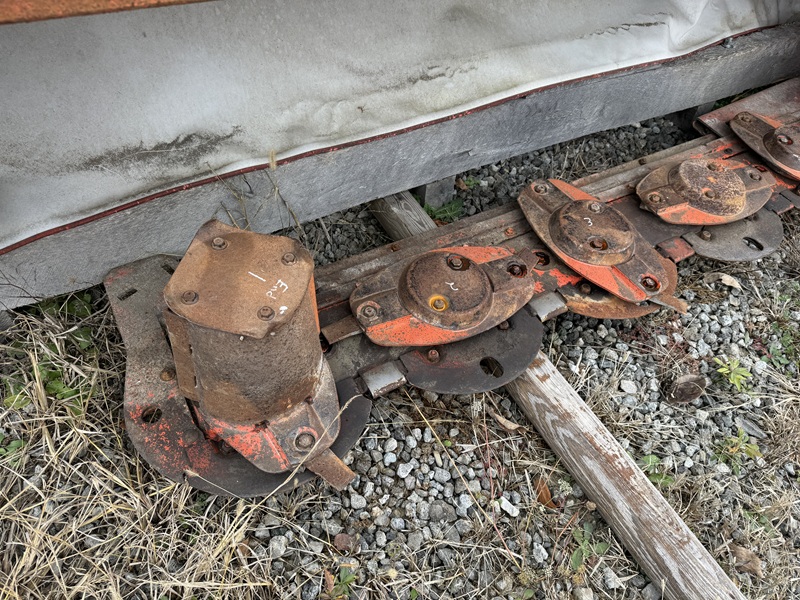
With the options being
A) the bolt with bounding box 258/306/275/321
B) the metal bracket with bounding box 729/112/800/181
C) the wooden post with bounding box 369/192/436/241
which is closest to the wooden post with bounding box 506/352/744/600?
the wooden post with bounding box 369/192/436/241

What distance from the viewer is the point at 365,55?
98.7 inches

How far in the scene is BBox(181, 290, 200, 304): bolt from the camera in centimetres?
151

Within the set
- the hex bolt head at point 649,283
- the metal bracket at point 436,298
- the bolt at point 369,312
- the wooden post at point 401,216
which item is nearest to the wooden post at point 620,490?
the metal bracket at point 436,298

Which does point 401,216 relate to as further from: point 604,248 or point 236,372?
point 236,372

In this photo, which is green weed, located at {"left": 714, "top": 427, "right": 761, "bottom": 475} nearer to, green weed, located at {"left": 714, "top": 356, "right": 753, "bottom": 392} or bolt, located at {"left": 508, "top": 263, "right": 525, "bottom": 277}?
green weed, located at {"left": 714, "top": 356, "right": 753, "bottom": 392}

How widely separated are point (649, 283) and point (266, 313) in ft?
5.34

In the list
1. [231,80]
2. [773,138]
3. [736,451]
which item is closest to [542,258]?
[736,451]

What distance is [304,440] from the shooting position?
6.17ft

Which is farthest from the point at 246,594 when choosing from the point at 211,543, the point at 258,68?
the point at 258,68

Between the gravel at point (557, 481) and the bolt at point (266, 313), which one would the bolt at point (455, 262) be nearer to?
the gravel at point (557, 481)

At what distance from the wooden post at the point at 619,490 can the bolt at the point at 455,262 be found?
47cm

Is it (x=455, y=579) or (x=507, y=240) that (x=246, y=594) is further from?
(x=507, y=240)

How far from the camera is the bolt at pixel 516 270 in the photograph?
2.35m

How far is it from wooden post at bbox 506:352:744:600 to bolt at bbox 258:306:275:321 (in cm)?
115
